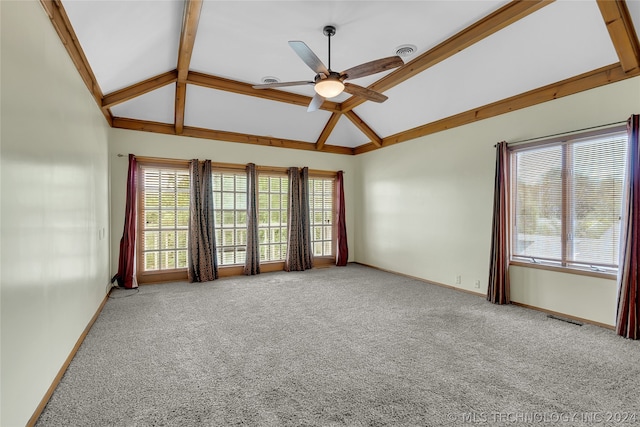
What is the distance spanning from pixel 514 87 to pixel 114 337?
5.45 m

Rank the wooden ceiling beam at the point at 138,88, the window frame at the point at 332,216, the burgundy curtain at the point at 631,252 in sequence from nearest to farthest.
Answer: the burgundy curtain at the point at 631,252 → the wooden ceiling beam at the point at 138,88 → the window frame at the point at 332,216

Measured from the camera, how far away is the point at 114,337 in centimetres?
313

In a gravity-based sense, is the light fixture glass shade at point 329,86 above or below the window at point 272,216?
above

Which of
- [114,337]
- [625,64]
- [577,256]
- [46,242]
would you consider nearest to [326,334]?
[114,337]

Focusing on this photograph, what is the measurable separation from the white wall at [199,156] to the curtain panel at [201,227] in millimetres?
355

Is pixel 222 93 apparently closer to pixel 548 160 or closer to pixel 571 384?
pixel 548 160

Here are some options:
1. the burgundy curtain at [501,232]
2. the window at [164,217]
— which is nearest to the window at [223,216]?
the window at [164,217]

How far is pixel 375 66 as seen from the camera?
307cm

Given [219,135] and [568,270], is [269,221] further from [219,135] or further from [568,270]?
[568,270]

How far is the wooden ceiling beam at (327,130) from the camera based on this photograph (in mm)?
6081

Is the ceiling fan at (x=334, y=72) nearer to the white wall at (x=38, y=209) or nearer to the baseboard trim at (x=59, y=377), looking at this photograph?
the white wall at (x=38, y=209)

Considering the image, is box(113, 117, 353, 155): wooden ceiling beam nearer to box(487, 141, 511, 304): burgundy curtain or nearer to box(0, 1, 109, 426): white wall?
box(0, 1, 109, 426): white wall

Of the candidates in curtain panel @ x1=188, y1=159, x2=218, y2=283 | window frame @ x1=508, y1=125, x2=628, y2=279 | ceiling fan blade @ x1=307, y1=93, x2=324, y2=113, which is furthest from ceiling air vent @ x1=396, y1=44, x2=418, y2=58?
curtain panel @ x1=188, y1=159, x2=218, y2=283

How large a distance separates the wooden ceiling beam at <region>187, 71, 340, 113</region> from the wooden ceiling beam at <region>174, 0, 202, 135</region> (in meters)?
0.20
